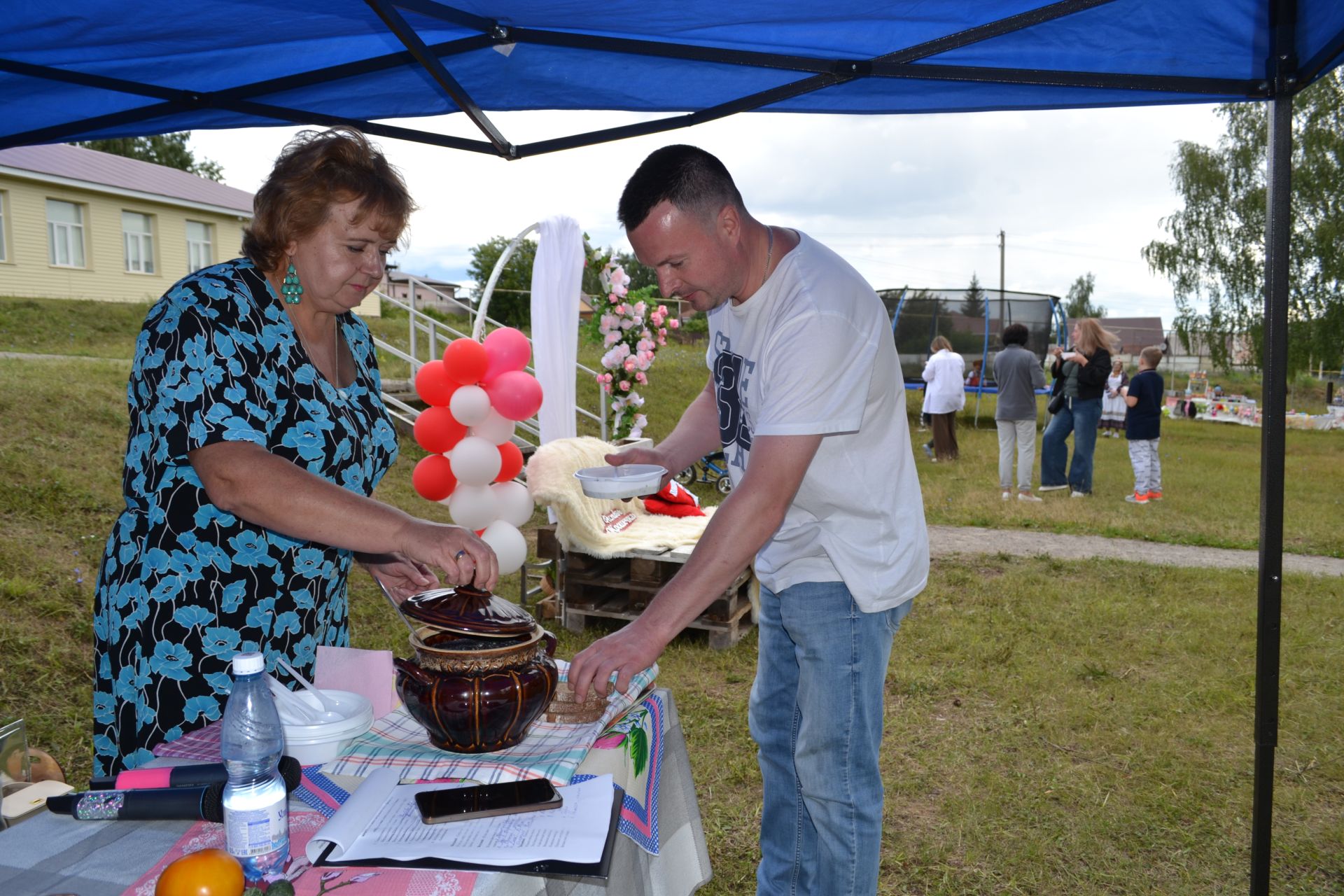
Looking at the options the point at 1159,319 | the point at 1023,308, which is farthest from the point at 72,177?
the point at 1159,319

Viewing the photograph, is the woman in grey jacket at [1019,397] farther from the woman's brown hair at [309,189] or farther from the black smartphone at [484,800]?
the black smartphone at [484,800]

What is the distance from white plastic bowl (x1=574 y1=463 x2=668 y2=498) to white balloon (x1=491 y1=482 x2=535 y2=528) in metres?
3.65

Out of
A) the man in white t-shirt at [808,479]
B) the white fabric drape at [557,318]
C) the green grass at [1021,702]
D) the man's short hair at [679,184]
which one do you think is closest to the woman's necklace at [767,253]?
the man in white t-shirt at [808,479]

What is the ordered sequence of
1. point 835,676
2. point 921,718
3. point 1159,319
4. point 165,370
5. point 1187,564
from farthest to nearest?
point 1159,319 < point 1187,564 < point 921,718 < point 835,676 < point 165,370

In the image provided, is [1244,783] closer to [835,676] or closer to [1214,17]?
[835,676]

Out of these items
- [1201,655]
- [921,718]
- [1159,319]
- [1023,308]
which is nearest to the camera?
[921,718]

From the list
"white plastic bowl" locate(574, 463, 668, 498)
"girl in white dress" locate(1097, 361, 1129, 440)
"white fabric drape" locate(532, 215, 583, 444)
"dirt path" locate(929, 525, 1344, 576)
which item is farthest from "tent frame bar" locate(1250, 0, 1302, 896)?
"girl in white dress" locate(1097, 361, 1129, 440)

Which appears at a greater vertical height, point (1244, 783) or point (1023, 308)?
point (1023, 308)

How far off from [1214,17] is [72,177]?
938 inches

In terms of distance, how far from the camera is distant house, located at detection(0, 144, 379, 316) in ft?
65.8

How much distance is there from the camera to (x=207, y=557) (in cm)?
183

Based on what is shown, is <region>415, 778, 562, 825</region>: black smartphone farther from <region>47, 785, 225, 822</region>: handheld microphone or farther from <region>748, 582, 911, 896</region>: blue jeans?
<region>748, 582, 911, 896</region>: blue jeans

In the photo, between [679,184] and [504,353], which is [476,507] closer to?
[504,353]

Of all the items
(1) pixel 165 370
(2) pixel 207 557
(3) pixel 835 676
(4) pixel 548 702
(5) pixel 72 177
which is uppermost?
(5) pixel 72 177
